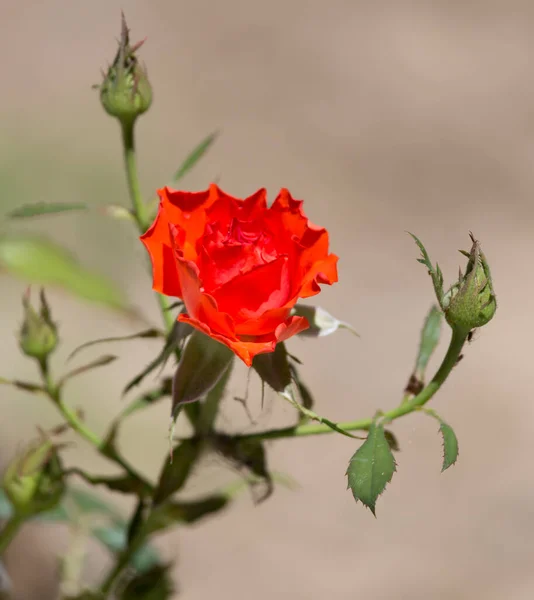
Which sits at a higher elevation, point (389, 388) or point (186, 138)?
point (186, 138)

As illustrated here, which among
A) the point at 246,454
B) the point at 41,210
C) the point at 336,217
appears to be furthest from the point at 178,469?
the point at 336,217

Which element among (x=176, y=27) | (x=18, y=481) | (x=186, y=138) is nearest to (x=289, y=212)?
(x=18, y=481)

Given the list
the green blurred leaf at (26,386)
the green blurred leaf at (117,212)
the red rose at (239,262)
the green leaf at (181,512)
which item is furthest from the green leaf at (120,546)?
the red rose at (239,262)

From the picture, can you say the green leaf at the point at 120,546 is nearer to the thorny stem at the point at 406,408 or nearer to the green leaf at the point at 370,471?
the thorny stem at the point at 406,408

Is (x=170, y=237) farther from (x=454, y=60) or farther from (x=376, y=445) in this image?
(x=454, y=60)

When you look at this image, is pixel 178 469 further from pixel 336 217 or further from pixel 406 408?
pixel 336 217
